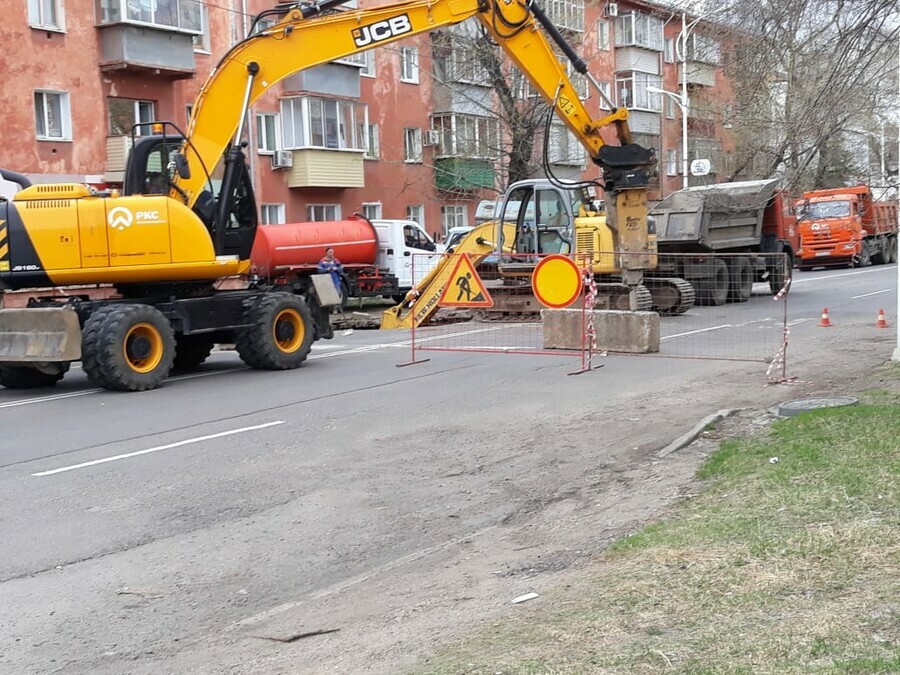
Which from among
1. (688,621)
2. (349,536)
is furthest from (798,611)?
(349,536)

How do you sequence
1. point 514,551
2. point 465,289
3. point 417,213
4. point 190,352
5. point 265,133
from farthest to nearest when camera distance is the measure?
point 417,213, point 265,133, point 465,289, point 190,352, point 514,551

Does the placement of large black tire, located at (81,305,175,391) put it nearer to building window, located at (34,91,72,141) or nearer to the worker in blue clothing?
the worker in blue clothing

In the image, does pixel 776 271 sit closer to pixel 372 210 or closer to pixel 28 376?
pixel 28 376

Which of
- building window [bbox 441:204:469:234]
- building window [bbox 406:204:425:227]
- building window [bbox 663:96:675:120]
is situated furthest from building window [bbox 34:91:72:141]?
building window [bbox 663:96:675:120]

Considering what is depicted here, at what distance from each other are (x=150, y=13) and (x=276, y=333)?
18712 mm

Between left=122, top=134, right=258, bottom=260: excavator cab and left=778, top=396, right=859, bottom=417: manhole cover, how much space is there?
337 inches

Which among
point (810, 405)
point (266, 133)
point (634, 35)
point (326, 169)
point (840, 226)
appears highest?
point (634, 35)

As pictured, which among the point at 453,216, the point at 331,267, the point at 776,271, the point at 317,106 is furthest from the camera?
the point at 453,216

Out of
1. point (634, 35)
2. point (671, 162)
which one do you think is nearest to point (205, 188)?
point (634, 35)

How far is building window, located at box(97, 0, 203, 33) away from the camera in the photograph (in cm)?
3117

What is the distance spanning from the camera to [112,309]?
14.4 metres

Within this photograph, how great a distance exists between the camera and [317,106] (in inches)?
1496

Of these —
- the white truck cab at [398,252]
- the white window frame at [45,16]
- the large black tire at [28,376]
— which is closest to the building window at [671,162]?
the white truck cab at [398,252]

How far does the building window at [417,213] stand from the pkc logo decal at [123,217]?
28634mm
